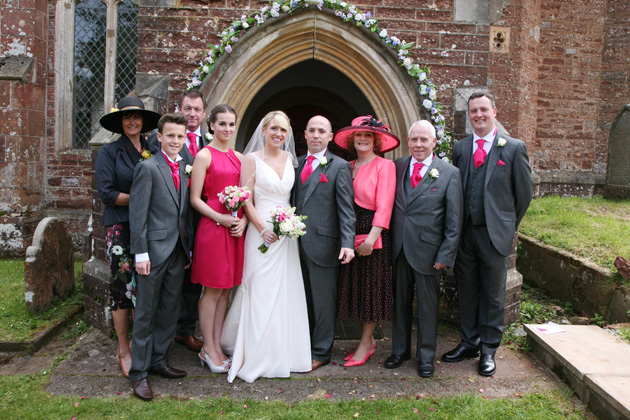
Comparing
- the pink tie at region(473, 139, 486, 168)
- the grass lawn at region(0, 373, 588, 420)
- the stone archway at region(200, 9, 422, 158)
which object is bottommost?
the grass lawn at region(0, 373, 588, 420)

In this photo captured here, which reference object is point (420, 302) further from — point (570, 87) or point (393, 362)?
point (570, 87)

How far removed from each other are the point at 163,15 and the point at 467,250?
4.10 m

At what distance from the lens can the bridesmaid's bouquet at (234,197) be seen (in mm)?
3484

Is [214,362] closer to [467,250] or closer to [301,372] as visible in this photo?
[301,372]

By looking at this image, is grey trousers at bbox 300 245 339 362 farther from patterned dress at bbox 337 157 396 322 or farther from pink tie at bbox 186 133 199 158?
pink tie at bbox 186 133 199 158

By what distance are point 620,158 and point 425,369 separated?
6.44m

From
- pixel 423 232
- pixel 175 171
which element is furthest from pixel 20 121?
pixel 423 232

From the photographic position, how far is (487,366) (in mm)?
3822

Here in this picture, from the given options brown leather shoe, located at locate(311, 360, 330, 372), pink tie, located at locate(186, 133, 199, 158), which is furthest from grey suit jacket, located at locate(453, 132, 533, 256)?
pink tie, located at locate(186, 133, 199, 158)

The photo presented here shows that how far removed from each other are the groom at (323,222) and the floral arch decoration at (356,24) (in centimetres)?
177

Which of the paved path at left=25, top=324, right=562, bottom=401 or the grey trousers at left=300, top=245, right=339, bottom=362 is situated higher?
the grey trousers at left=300, top=245, right=339, bottom=362

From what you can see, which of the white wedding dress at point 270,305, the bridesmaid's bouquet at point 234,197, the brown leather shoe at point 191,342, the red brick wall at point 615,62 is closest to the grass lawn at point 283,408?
the white wedding dress at point 270,305

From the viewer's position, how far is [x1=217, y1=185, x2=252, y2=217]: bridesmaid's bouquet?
3.48 metres

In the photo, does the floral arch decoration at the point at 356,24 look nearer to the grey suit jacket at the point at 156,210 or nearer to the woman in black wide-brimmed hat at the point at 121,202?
the woman in black wide-brimmed hat at the point at 121,202
